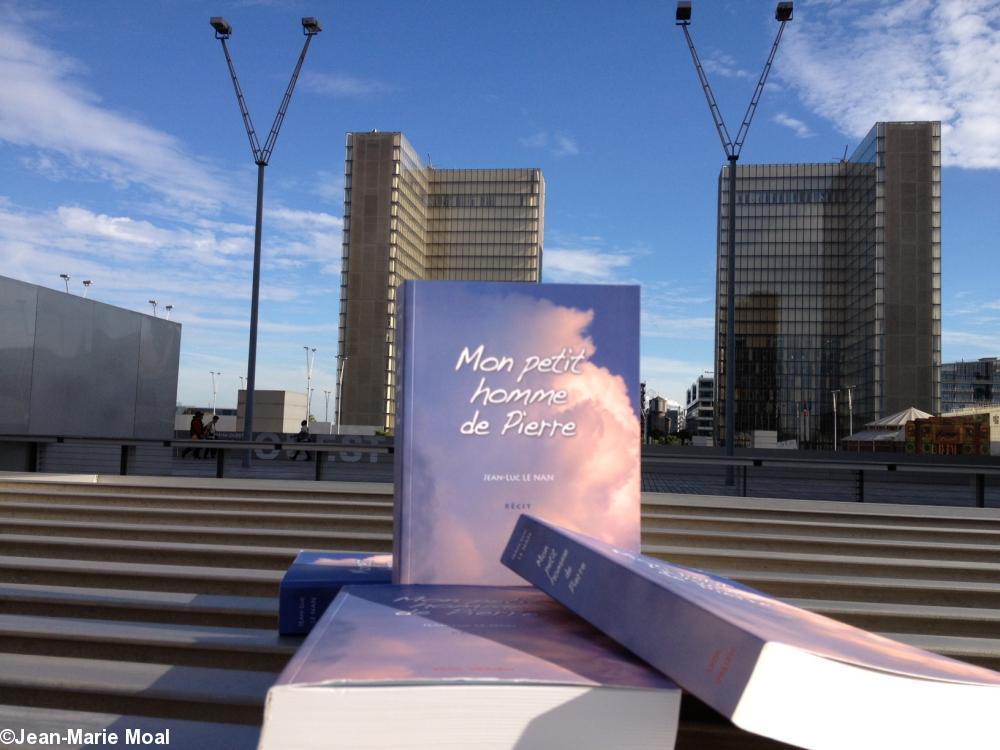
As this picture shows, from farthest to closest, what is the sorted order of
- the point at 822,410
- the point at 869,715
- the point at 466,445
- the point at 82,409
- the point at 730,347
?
the point at 822,410 < the point at 730,347 < the point at 82,409 < the point at 466,445 < the point at 869,715

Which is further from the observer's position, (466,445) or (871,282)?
(871,282)

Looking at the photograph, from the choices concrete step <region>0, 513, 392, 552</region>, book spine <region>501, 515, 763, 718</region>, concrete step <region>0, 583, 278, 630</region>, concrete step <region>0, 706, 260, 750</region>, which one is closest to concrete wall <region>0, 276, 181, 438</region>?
concrete step <region>0, 513, 392, 552</region>

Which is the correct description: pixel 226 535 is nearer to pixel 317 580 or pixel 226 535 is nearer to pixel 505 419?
pixel 317 580

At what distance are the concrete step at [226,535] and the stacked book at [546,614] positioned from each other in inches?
111

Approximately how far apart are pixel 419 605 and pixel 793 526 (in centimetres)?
423

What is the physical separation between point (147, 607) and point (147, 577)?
0.47m

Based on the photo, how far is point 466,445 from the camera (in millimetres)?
1700

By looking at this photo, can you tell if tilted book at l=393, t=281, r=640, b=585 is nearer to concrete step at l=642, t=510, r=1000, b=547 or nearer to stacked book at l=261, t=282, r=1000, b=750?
stacked book at l=261, t=282, r=1000, b=750

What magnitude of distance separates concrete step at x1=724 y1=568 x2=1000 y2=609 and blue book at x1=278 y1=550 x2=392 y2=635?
6.74ft

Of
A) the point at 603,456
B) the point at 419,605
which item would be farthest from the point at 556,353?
the point at 419,605

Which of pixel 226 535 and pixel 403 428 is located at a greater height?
pixel 403 428

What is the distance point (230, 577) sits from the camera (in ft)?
11.8

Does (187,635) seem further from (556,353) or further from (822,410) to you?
(822,410)

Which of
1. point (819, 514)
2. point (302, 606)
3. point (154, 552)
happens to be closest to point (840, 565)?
point (819, 514)
